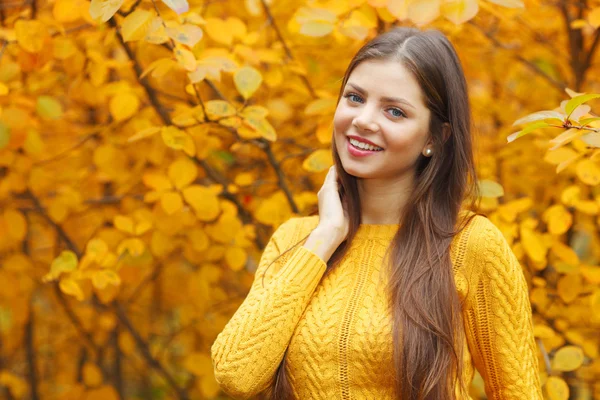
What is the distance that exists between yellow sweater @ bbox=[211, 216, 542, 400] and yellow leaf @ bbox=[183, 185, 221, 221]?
0.59 m

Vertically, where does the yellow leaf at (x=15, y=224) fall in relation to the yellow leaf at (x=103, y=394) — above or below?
above

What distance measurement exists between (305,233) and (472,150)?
0.49 m

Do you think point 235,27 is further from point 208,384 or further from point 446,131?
point 208,384

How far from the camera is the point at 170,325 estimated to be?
454 cm

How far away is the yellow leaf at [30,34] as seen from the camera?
7.01 ft

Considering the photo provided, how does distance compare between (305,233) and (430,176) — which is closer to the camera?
(430,176)

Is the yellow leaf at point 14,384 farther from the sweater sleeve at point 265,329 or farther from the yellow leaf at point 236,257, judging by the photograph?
the sweater sleeve at point 265,329

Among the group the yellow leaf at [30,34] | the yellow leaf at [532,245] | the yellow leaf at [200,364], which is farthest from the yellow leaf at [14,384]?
the yellow leaf at [532,245]

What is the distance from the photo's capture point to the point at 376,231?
1887mm

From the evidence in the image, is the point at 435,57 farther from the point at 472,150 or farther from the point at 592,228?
the point at 592,228

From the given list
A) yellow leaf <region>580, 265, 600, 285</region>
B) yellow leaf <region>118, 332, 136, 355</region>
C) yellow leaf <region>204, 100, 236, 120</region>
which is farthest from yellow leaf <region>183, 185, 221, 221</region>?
yellow leaf <region>118, 332, 136, 355</region>

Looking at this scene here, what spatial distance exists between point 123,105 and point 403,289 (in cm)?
118

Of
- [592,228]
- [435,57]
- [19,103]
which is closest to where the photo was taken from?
[435,57]

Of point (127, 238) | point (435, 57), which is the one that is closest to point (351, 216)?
point (435, 57)
